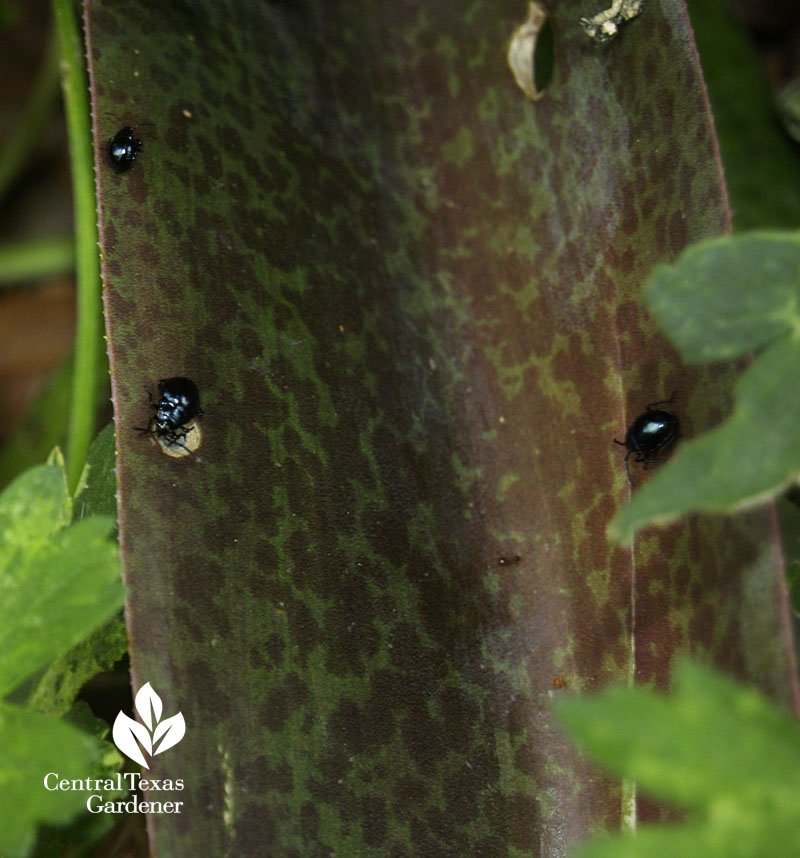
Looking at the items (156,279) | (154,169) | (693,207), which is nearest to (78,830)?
(156,279)

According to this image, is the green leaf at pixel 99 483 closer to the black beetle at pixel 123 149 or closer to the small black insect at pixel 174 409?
the small black insect at pixel 174 409

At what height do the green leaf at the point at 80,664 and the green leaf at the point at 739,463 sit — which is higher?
the green leaf at the point at 739,463

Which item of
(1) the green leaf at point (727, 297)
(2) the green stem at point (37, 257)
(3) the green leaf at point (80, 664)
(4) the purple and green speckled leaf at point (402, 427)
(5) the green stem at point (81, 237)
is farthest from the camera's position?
(2) the green stem at point (37, 257)

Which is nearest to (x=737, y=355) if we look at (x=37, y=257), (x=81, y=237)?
(x=81, y=237)

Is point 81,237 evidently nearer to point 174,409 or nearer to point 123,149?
point 123,149

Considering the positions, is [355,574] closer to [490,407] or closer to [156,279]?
[490,407]

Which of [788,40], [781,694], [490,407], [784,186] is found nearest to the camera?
[781,694]

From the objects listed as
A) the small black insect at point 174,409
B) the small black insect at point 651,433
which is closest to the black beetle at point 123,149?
the small black insect at point 174,409
